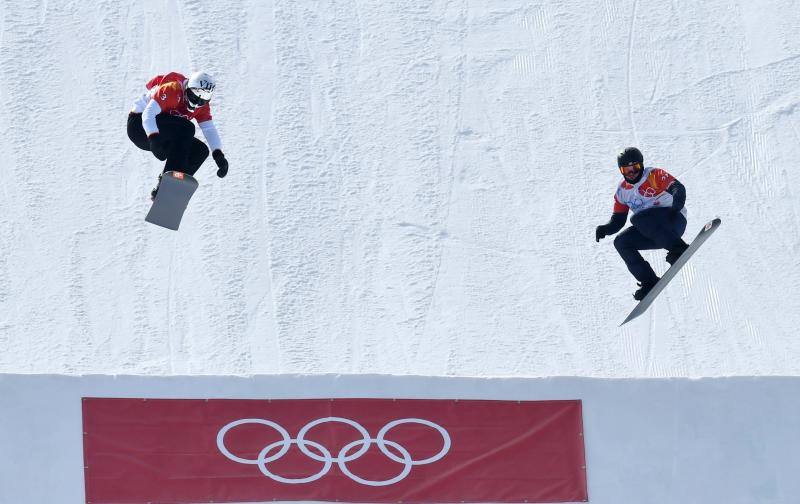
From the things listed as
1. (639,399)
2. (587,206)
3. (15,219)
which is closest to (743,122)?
(587,206)

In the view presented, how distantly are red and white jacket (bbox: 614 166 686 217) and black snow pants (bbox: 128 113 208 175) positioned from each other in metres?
2.75

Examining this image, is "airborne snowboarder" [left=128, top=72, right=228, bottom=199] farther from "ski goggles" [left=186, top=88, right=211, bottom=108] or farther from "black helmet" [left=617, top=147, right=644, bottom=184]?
"black helmet" [left=617, top=147, right=644, bottom=184]

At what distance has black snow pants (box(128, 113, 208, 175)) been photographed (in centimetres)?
913

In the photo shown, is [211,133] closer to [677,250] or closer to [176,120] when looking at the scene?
[176,120]

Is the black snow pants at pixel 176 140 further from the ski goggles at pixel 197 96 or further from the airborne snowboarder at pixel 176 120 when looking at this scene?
the ski goggles at pixel 197 96

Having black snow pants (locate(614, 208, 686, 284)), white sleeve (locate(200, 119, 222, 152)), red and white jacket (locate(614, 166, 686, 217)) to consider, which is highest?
white sleeve (locate(200, 119, 222, 152))

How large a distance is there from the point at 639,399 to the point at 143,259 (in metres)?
4.27

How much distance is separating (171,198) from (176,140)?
1.47 feet

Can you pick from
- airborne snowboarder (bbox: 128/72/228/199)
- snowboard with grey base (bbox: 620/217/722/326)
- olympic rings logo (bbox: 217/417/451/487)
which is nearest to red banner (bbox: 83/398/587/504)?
olympic rings logo (bbox: 217/417/451/487)

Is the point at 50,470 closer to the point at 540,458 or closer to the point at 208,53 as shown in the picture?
the point at 540,458

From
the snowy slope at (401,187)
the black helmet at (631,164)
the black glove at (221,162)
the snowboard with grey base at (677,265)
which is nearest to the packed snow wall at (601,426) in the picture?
the snowboard with grey base at (677,265)

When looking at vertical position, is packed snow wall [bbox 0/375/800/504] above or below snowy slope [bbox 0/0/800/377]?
below

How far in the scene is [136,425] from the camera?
7.73 metres

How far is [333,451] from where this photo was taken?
7.86 m
